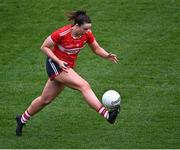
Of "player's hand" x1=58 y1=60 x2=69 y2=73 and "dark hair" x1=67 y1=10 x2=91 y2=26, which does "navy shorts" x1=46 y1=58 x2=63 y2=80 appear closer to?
"player's hand" x1=58 y1=60 x2=69 y2=73

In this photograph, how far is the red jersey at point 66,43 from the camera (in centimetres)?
1051

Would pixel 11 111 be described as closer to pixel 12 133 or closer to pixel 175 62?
pixel 12 133

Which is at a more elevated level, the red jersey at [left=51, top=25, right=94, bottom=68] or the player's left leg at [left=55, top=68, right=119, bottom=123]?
the red jersey at [left=51, top=25, right=94, bottom=68]

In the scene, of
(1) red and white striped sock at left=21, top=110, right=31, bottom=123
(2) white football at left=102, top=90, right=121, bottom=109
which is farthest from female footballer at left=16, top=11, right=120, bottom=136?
(1) red and white striped sock at left=21, top=110, right=31, bottom=123

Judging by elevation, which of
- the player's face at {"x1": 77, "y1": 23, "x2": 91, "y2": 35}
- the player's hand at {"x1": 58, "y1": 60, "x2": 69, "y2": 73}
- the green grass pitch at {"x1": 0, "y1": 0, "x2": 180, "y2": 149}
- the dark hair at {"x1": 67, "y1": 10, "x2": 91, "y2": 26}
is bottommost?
the green grass pitch at {"x1": 0, "y1": 0, "x2": 180, "y2": 149}

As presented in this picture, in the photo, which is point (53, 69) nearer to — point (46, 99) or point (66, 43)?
point (66, 43)

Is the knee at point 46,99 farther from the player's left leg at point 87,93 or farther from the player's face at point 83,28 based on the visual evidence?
the player's face at point 83,28

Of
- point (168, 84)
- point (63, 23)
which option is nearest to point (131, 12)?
point (63, 23)

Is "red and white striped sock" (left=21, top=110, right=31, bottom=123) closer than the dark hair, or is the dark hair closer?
the dark hair

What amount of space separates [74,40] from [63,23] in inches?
242

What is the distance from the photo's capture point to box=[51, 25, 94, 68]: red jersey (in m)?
10.5

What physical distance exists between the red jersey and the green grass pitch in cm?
129

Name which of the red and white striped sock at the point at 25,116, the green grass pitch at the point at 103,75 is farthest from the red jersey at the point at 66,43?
the green grass pitch at the point at 103,75

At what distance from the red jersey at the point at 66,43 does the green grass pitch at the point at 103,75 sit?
1.29 m
